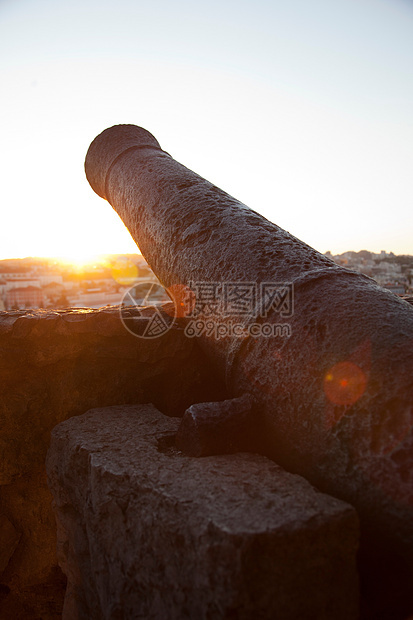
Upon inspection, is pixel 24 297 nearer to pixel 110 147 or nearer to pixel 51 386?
pixel 110 147

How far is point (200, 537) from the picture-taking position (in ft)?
4.60

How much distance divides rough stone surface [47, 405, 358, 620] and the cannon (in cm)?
14

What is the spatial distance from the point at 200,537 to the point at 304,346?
0.87m

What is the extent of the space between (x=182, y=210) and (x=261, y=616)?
2.27 meters

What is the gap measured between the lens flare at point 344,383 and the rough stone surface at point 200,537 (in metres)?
0.35

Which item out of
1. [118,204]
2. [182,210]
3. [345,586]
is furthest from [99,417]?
[118,204]

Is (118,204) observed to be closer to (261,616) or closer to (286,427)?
(286,427)

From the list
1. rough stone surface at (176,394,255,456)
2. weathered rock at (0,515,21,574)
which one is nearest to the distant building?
weathered rock at (0,515,21,574)

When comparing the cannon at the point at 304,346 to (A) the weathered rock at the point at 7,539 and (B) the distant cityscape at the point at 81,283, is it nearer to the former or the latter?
(A) the weathered rock at the point at 7,539

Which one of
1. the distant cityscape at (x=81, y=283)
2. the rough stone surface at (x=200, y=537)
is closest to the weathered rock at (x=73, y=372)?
the rough stone surface at (x=200, y=537)

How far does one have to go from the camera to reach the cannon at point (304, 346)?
151 centimetres

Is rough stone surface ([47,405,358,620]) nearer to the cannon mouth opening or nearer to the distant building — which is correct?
the cannon mouth opening

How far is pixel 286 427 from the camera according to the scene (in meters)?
1.90

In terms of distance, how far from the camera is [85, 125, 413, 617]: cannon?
151cm
